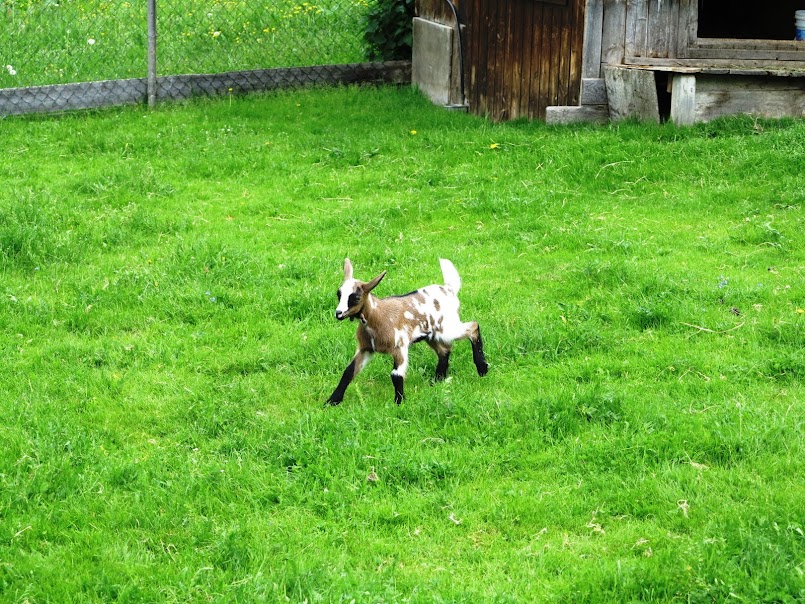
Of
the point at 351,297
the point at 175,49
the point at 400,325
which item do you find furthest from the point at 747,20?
the point at 351,297

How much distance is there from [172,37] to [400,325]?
31.9 ft

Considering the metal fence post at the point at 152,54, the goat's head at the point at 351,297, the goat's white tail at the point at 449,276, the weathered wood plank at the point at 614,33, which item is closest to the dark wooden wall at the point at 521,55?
the weathered wood plank at the point at 614,33

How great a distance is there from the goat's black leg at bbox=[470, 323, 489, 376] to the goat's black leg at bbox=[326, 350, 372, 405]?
69cm

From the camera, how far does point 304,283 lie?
805 cm

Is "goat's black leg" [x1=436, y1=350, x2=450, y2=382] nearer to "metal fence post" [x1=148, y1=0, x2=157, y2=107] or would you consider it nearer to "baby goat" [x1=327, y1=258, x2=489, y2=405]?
"baby goat" [x1=327, y1=258, x2=489, y2=405]

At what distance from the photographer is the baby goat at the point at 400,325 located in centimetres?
586

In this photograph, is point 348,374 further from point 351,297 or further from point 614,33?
point 614,33

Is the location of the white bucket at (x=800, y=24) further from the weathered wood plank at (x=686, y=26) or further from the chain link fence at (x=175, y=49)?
the chain link fence at (x=175, y=49)

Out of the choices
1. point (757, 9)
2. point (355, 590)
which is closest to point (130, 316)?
point (355, 590)

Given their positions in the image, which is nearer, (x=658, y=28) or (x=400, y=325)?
(x=400, y=325)

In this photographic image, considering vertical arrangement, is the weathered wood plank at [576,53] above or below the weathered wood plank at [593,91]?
above

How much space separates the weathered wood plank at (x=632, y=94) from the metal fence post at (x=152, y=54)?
217 inches

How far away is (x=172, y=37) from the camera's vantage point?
47.8 feet

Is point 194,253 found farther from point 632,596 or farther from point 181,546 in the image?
point 632,596
